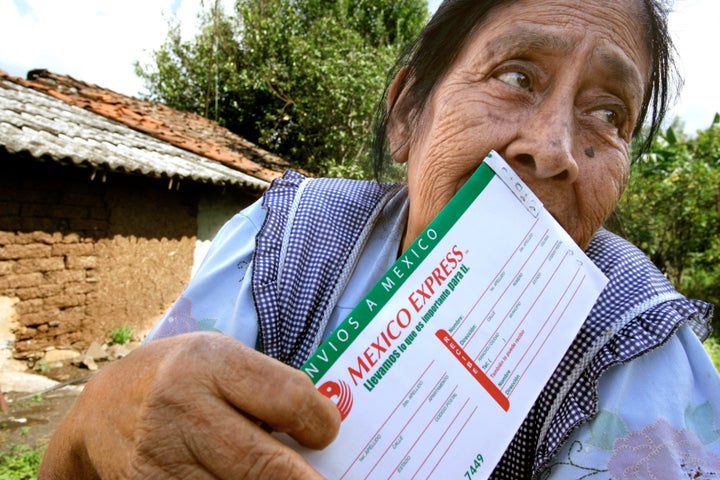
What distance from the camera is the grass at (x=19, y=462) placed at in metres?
2.95

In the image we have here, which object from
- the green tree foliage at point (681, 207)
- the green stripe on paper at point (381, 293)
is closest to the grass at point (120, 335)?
the green stripe on paper at point (381, 293)

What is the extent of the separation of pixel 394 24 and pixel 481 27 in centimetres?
1771

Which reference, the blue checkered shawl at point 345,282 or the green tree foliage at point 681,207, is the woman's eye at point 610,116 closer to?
Answer: the blue checkered shawl at point 345,282

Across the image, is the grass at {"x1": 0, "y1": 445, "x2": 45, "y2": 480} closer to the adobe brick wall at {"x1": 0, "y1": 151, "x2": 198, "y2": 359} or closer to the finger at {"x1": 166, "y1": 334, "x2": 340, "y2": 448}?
the adobe brick wall at {"x1": 0, "y1": 151, "x2": 198, "y2": 359}

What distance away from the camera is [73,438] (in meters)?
0.67

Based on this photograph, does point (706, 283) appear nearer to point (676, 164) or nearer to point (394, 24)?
point (676, 164)

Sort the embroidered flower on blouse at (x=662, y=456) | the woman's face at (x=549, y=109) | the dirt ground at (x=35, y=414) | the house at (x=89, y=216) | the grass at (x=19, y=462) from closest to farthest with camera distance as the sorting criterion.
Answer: the embroidered flower on blouse at (x=662, y=456), the woman's face at (x=549, y=109), the grass at (x=19, y=462), the dirt ground at (x=35, y=414), the house at (x=89, y=216)

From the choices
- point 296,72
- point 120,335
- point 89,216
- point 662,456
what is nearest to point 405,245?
point 662,456

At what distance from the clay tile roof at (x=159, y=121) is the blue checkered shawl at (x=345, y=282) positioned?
23.4 ft

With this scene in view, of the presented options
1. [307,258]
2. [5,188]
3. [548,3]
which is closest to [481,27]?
[548,3]

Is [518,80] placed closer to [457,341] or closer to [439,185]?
[439,185]

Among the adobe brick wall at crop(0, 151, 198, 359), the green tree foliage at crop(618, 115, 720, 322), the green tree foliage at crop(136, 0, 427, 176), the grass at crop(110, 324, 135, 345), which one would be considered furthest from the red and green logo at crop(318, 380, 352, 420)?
the green tree foliage at crop(618, 115, 720, 322)

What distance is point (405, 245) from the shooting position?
3.80 ft

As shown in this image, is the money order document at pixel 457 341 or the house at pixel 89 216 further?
the house at pixel 89 216
